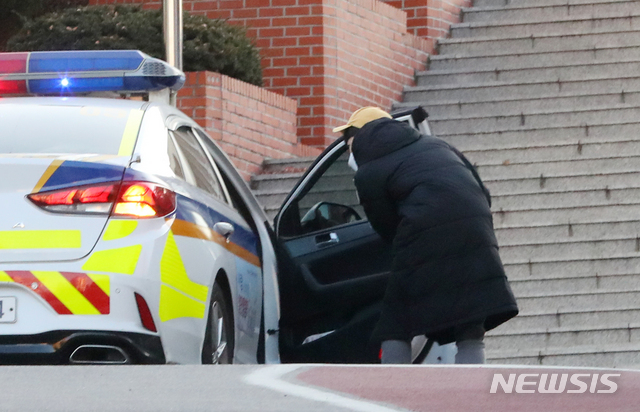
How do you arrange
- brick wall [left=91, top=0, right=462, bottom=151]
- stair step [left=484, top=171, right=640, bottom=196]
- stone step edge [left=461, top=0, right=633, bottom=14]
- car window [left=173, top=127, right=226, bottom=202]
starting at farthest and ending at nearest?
stone step edge [left=461, top=0, right=633, bottom=14] < brick wall [left=91, top=0, right=462, bottom=151] < stair step [left=484, top=171, right=640, bottom=196] < car window [left=173, top=127, right=226, bottom=202]

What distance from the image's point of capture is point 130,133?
5473 mm

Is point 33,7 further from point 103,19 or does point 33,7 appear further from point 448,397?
point 448,397

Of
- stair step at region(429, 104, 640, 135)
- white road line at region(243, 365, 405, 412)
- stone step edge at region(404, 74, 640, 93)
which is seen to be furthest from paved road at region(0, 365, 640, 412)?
stone step edge at region(404, 74, 640, 93)

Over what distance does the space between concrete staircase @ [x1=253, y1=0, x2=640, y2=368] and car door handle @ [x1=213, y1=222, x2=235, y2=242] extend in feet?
10.3

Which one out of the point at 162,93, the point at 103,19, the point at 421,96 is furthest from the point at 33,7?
the point at 162,93

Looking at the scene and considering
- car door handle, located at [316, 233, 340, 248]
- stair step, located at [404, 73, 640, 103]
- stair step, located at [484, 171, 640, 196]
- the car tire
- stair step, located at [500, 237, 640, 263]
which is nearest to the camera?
the car tire

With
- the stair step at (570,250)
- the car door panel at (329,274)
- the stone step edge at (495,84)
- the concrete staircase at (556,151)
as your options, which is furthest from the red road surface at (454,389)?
the stone step edge at (495,84)

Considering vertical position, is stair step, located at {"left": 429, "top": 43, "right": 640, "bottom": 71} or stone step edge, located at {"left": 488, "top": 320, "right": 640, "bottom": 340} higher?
stair step, located at {"left": 429, "top": 43, "right": 640, "bottom": 71}

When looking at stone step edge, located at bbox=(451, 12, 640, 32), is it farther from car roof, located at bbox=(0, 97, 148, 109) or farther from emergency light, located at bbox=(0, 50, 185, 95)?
car roof, located at bbox=(0, 97, 148, 109)

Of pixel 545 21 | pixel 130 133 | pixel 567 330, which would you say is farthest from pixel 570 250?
pixel 130 133

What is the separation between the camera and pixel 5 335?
4949 millimetres

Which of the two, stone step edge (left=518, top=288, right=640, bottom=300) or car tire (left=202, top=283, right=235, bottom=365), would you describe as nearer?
car tire (left=202, top=283, right=235, bottom=365)

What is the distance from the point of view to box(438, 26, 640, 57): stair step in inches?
512

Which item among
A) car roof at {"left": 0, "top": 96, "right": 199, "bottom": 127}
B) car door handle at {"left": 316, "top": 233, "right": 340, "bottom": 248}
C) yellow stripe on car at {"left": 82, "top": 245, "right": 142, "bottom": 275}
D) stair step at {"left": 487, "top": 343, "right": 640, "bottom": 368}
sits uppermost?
car roof at {"left": 0, "top": 96, "right": 199, "bottom": 127}
